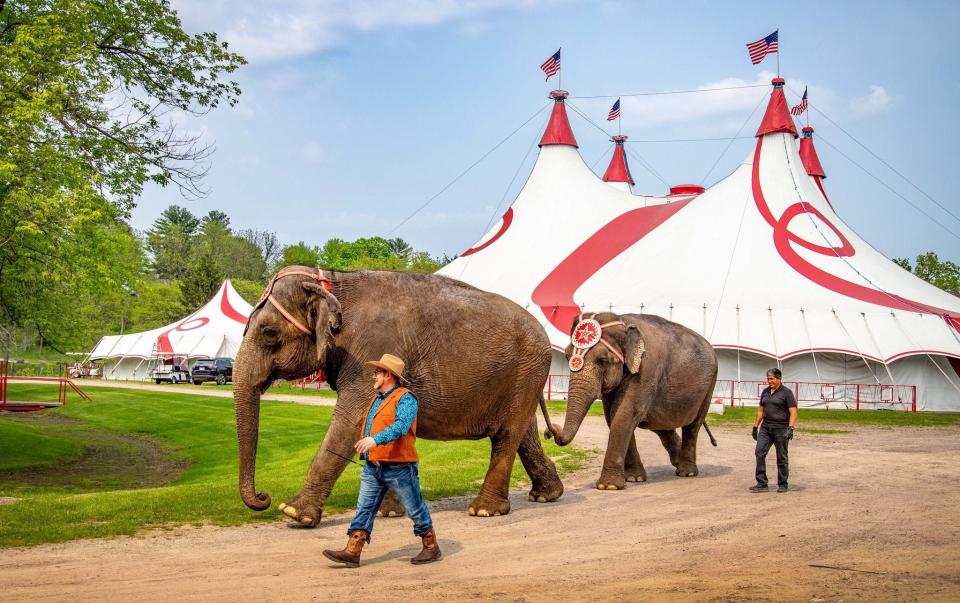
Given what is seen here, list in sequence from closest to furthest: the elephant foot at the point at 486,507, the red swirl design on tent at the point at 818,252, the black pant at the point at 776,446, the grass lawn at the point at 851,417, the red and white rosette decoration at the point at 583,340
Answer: the elephant foot at the point at 486,507 → the black pant at the point at 776,446 → the red and white rosette decoration at the point at 583,340 → the grass lawn at the point at 851,417 → the red swirl design on tent at the point at 818,252

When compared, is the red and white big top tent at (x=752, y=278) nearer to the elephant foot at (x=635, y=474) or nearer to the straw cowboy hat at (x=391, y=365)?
the elephant foot at (x=635, y=474)

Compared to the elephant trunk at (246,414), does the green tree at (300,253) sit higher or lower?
higher

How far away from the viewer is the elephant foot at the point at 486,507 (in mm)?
10219

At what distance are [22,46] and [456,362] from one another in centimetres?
982

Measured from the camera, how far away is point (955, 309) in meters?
35.5

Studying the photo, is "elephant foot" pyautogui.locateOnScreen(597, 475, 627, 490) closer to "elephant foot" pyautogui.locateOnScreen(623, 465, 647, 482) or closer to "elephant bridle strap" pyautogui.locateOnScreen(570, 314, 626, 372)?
"elephant foot" pyautogui.locateOnScreen(623, 465, 647, 482)

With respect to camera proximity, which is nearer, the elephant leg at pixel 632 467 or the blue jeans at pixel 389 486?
the blue jeans at pixel 389 486

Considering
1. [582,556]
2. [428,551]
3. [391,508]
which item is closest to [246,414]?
[391,508]

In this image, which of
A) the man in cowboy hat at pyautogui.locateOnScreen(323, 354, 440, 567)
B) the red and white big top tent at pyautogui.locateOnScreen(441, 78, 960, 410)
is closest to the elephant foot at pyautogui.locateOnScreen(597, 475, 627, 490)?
the man in cowboy hat at pyautogui.locateOnScreen(323, 354, 440, 567)

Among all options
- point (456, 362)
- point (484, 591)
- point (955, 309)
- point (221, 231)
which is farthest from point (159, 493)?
point (221, 231)

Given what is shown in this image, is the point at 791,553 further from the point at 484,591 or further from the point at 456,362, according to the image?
the point at 456,362

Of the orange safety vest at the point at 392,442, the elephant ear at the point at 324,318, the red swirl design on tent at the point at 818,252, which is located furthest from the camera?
the red swirl design on tent at the point at 818,252

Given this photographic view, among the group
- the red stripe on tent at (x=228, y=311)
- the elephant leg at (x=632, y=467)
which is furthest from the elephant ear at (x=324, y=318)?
the red stripe on tent at (x=228, y=311)

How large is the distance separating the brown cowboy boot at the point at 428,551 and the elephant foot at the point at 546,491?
3.94 metres
